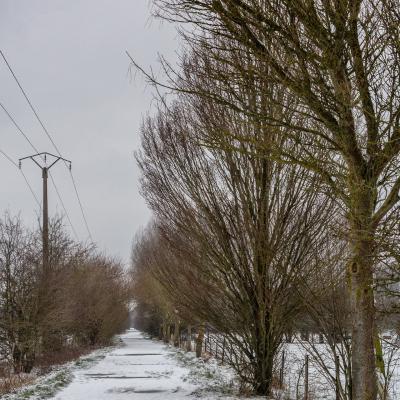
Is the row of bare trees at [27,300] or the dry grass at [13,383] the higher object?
the row of bare trees at [27,300]

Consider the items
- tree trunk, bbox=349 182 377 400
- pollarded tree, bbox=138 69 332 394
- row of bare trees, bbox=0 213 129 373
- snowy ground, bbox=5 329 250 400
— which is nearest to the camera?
tree trunk, bbox=349 182 377 400

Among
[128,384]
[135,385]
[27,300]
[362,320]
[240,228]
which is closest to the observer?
[362,320]

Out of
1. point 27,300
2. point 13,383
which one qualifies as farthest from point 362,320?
point 27,300

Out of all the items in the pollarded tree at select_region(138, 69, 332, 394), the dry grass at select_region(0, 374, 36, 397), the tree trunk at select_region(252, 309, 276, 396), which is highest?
the pollarded tree at select_region(138, 69, 332, 394)

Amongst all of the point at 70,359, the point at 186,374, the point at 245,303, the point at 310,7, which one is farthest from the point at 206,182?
the point at 70,359

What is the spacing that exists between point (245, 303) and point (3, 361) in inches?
369

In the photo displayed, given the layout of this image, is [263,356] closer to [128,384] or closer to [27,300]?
[128,384]

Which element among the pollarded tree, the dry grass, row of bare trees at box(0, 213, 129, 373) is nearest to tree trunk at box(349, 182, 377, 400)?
the pollarded tree

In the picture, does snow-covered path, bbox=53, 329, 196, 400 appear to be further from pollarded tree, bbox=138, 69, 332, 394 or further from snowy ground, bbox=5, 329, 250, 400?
pollarded tree, bbox=138, 69, 332, 394

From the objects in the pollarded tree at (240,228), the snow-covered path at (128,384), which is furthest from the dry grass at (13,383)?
the pollarded tree at (240,228)

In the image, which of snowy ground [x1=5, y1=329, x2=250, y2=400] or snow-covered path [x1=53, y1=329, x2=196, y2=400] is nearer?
snowy ground [x1=5, y1=329, x2=250, y2=400]

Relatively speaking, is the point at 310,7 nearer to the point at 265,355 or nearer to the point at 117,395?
the point at 265,355

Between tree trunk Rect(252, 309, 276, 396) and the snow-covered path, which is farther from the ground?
tree trunk Rect(252, 309, 276, 396)

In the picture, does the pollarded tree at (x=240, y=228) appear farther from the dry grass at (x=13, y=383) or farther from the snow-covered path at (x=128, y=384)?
the dry grass at (x=13, y=383)
